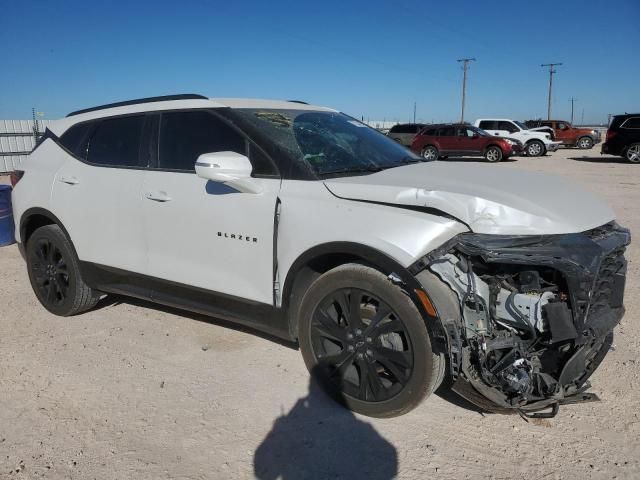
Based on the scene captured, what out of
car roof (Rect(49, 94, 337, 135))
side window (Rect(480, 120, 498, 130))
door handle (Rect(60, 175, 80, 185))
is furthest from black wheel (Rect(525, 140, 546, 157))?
door handle (Rect(60, 175, 80, 185))

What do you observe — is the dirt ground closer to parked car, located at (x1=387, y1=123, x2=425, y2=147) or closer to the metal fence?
the metal fence

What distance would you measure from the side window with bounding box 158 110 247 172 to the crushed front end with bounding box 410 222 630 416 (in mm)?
1607

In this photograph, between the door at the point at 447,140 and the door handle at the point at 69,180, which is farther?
the door at the point at 447,140

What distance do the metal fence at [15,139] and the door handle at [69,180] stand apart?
50.3ft

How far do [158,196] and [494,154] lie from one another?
21.0 meters

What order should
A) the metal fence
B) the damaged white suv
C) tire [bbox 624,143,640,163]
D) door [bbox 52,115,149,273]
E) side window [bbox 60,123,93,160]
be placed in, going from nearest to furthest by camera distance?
the damaged white suv → door [bbox 52,115,149,273] → side window [bbox 60,123,93,160] → the metal fence → tire [bbox 624,143,640,163]

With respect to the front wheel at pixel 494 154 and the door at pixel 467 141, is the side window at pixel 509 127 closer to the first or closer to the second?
the door at pixel 467 141

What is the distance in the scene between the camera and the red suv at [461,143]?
72.8 ft

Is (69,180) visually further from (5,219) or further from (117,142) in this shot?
(5,219)

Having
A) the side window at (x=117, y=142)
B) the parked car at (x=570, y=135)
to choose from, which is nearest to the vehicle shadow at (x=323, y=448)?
the side window at (x=117, y=142)

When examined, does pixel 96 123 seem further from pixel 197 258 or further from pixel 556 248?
pixel 556 248

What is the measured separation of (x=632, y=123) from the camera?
19.9m

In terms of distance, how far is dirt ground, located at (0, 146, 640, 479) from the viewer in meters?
2.55

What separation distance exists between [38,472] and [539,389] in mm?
2600
